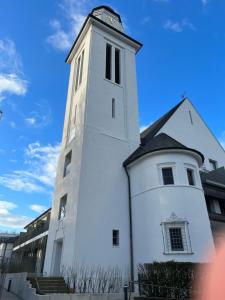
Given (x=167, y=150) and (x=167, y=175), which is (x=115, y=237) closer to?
(x=167, y=175)

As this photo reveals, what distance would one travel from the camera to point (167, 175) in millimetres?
Result: 16328

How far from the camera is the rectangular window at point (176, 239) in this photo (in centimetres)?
1390

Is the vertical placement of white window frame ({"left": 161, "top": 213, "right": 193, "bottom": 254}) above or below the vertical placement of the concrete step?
above

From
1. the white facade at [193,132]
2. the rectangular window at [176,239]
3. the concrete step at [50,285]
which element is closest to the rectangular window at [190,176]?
the rectangular window at [176,239]

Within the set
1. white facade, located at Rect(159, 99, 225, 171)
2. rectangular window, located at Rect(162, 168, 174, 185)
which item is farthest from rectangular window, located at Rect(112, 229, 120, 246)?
white facade, located at Rect(159, 99, 225, 171)

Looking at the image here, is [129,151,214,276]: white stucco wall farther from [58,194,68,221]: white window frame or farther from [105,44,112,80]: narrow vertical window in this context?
[105,44,112,80]: narrow vertical window

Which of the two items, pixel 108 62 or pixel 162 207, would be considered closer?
pixel 162 207

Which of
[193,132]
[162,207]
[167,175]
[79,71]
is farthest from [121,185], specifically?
[79,71]

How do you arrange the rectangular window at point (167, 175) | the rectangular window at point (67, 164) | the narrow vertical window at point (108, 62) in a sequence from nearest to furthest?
the rectangular window at point (167, 175)
the rectangular window at point (67, 164)
the narrow vertical window at point (108, 62)

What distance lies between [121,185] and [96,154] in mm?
2832

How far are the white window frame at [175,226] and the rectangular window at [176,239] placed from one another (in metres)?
0.14

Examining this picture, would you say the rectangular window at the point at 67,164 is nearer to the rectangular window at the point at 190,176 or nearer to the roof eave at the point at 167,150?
the roof eave at the point at 167,150

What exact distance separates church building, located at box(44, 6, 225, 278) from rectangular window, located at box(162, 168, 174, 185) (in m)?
0.06

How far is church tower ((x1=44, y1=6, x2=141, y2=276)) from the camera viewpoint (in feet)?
50.5
